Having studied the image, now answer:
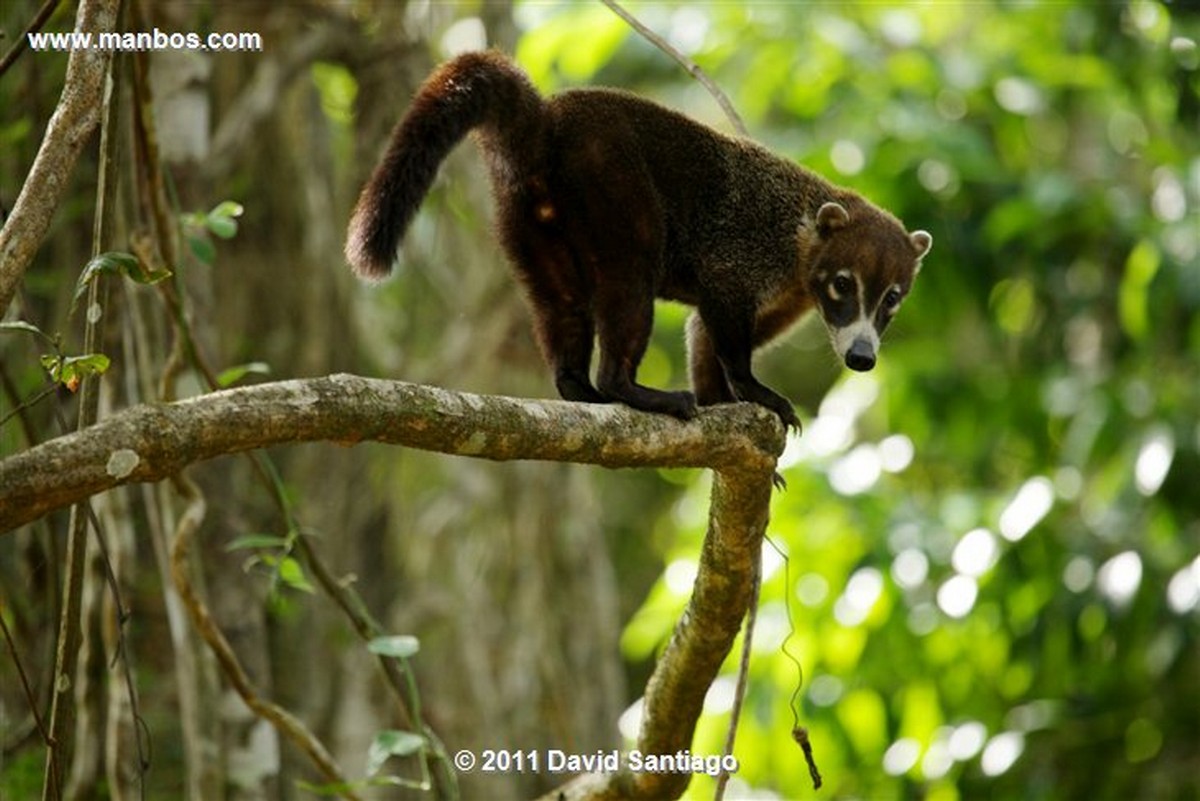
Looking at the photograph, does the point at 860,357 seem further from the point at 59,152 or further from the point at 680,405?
the point at 59,152

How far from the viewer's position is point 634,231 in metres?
4.01

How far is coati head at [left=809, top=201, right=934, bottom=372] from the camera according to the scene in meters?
4.68

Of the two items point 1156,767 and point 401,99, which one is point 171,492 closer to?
point 401,99

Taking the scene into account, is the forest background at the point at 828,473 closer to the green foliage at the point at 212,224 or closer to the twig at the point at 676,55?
the green foliage at the point at 212,224

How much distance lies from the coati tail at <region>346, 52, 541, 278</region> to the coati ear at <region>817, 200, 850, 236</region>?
1.09m

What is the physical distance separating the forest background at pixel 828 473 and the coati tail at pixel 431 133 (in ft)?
5.23

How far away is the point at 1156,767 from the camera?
666 centimetres

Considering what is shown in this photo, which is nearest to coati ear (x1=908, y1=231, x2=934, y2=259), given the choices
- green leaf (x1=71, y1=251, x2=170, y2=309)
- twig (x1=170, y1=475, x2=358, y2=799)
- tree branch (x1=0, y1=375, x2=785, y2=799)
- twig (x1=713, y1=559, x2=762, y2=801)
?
tree branch (x1=0, y1=375, x2=785, y2=799)

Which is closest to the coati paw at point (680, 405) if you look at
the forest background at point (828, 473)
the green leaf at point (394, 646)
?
the green leaf at point (394, 646)

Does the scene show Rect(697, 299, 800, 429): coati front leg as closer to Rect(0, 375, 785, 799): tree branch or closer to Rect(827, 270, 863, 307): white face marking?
Rect(827, 270, 863, 307): white face marking

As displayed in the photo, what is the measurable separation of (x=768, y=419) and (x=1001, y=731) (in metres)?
3.61

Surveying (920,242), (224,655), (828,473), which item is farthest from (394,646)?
(828,473)

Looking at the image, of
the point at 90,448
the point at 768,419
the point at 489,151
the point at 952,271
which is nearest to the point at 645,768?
the point at 768,419

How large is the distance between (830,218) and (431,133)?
4.86 feet
